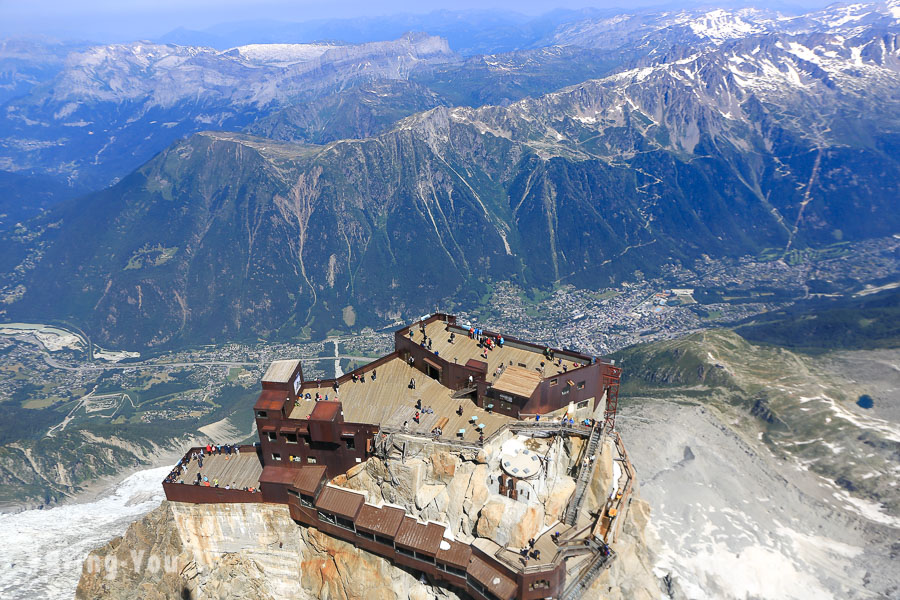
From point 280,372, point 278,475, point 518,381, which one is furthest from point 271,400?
point 518,381

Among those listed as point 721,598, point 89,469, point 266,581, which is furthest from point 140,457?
point 721,598

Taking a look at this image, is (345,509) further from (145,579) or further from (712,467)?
(712,467)

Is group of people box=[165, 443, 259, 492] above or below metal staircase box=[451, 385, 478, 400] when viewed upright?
below

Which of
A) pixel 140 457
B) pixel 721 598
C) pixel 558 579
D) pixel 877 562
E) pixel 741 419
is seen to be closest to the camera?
pixel 558 579

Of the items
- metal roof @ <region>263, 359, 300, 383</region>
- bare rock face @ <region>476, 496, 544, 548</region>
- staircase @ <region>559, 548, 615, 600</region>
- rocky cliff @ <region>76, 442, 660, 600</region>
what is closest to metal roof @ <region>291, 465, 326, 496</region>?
rocky cliff @ <region>76, 442, 660, 600</region>

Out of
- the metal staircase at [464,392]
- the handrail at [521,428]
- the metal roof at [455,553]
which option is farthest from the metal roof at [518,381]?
the metal roof at [455,553]

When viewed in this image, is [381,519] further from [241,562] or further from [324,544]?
[241,562]

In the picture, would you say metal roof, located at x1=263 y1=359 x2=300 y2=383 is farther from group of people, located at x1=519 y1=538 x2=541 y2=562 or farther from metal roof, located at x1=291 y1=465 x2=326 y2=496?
group of people, located at x1=519 y1=538 x2=541 y2=562
